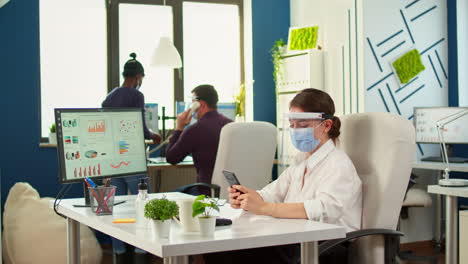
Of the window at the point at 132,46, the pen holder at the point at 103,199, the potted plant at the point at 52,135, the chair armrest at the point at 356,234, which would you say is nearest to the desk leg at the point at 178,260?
the chair armrest at the point at 356,234

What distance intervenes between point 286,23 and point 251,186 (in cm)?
303

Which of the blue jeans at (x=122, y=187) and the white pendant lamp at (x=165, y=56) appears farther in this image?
the white pendant lamp at (x=165, y=56)

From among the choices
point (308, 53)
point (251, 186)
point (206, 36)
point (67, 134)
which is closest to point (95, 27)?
point (206, 36)

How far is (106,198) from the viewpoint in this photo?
7.75ft

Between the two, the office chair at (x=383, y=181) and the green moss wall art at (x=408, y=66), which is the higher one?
the green moss wall art at (x=408, y=66)

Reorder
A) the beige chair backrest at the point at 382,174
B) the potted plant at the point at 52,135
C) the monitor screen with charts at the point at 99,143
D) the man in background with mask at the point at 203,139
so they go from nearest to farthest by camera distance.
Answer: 1. the beige chair backrest at the point at 382,174
2. the monitor screen with charts at the point at 99,143
3. the man in background with mask at the point at 203,139
4. the potted plant at the point at 52,135

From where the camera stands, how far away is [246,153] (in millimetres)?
3943

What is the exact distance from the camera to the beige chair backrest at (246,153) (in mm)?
3875

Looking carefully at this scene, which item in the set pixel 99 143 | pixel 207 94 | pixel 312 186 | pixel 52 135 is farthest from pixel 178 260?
pixel 52 135

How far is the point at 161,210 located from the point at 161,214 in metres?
0.01

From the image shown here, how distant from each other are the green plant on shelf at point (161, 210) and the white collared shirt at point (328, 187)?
1.92 feet

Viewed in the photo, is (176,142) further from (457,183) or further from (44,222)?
(457,183)

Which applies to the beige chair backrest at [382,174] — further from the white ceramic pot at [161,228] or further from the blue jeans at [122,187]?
the blue jeans at [122,187]

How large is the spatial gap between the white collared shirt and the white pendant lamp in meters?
3.08
